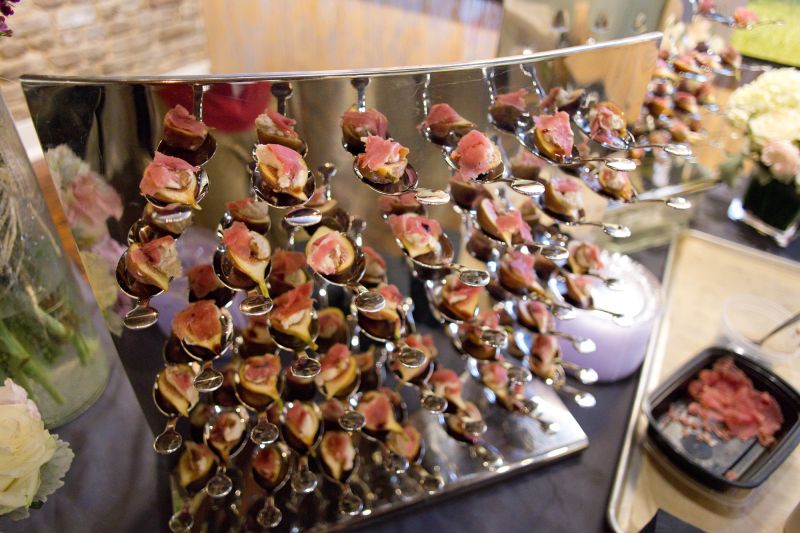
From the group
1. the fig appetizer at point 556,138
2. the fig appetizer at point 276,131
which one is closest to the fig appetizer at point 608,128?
the fig appetizer at point 556,138

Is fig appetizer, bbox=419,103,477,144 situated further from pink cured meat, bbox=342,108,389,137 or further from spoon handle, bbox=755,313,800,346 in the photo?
spoon handle, bbox=755,313,800,346

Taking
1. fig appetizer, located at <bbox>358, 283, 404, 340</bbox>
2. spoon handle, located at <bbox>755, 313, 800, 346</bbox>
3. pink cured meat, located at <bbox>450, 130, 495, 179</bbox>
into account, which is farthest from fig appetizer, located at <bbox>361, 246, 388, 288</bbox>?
spoon handle, located at <bbox>755, 313, 800, 346</bbox>

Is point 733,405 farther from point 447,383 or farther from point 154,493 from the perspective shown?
point 154,493

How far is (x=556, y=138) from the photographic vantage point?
1.56ft

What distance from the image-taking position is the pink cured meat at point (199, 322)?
442 millimetres

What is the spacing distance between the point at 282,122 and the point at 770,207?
1.09m

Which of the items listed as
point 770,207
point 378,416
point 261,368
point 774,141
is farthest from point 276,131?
point 770,207

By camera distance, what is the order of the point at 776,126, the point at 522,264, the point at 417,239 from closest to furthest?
the point at 417,239
the point at 522,264
the point at 776,126

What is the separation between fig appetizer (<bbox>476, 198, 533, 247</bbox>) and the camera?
1.64 ft

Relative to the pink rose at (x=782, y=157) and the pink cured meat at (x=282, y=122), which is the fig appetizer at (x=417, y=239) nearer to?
the pink cured meat at (x=282, y=122)

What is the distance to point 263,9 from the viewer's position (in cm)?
206

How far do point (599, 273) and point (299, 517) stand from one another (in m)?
0.44

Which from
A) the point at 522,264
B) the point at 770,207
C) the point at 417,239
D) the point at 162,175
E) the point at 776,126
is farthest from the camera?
the point at 770,207

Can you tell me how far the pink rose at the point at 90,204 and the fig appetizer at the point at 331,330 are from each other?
213 mm
